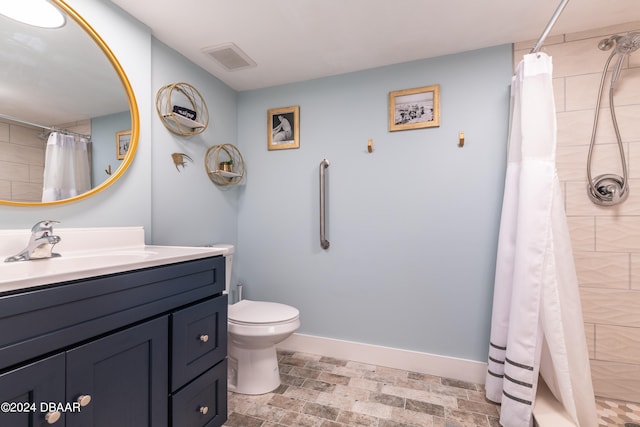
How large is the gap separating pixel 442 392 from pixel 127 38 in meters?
2.70

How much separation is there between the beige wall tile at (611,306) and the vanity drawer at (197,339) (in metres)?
2.06

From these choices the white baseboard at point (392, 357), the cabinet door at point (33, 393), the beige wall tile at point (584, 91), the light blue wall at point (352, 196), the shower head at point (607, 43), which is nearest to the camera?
the cabinet door at point (33, 393)

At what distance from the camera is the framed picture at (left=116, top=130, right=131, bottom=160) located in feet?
4.95

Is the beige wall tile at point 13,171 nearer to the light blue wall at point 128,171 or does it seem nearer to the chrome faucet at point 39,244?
the light blue wall at point 128,171

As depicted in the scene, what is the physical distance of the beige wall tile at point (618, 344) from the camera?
1.63 m

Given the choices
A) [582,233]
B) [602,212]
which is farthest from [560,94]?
[582,233]

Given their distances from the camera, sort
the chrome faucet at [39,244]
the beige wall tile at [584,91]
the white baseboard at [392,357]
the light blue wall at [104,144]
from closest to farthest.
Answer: the chrome faucet at [39,244] → the light blue wall at [104,144] → the beige wall tile at [584,91] → the white baseboard at [392,357]

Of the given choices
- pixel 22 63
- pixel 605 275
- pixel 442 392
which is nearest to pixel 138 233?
pixel 22 63

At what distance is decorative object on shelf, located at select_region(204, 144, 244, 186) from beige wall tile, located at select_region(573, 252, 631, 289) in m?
2.34

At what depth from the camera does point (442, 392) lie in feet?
5.81

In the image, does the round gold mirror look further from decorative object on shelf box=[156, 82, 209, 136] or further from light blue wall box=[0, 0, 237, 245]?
decorative object on shelf box=[156, 82, 209, 136]

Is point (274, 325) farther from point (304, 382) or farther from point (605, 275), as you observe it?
point (605, 275)

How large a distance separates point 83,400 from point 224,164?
63.5 inches

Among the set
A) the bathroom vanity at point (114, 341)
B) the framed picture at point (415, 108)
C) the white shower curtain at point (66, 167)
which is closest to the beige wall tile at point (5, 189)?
the white shower curtain at point (66, 167)
